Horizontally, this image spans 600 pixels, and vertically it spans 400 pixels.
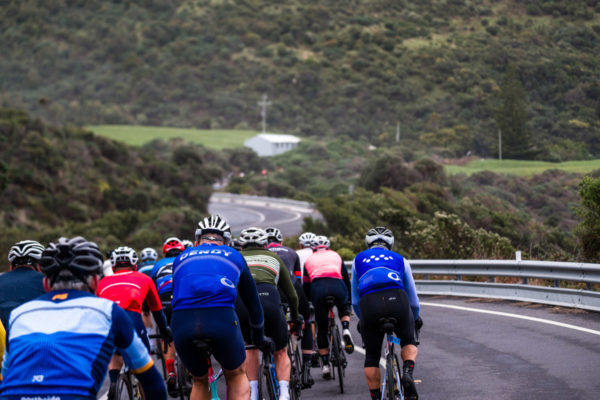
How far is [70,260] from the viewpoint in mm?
4441

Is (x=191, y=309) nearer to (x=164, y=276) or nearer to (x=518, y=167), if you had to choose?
(x=164, y=276)

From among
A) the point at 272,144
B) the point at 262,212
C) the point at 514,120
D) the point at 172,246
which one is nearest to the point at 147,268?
the point at 172,246

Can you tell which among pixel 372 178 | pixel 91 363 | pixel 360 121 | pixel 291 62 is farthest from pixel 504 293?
pixel 291 62

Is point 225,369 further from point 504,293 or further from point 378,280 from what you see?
point 504,293

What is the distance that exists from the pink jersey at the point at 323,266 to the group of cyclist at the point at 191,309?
15mm

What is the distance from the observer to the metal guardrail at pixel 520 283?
14.7 metres


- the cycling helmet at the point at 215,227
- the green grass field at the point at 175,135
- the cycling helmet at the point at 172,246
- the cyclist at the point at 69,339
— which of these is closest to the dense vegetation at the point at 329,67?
the green grass field at the point at 175,135

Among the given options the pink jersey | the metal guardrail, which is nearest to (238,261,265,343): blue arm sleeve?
the pink jersey

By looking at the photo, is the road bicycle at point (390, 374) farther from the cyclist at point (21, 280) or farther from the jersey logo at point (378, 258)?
the cyclist at point (21, 280)

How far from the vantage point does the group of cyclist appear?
13.8 ft

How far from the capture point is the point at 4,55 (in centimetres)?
16900

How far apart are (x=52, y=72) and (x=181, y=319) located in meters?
169

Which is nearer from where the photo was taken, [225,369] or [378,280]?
[225,369]

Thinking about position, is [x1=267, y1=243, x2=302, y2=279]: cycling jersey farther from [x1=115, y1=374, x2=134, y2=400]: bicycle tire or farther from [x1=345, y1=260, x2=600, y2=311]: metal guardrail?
[x1=345, y1=260, x2=600, y2=311]: metal guardrail
